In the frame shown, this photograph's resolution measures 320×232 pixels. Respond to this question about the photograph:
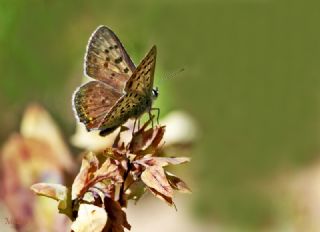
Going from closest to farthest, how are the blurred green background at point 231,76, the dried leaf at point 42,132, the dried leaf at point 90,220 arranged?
the dried leaf at point 90,220 → the dried leaf at point 42,132 → the blurred green background at point 231,76

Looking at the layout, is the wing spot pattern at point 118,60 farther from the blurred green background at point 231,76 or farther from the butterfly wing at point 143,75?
the blurred green background at point 231,76

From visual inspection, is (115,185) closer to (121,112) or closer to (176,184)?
(176,184)

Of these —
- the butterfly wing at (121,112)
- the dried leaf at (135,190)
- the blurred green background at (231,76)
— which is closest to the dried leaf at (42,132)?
the butterfly wing at (121,112)

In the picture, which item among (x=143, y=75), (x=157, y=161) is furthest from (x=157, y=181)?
(x=143, y=75)

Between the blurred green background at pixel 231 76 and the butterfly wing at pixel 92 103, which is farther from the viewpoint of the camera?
the blurred green background at pixel 231 76

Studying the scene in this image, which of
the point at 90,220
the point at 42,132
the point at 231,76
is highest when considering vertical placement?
the point at 231,76

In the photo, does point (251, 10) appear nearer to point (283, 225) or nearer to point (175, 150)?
point (283, 225)

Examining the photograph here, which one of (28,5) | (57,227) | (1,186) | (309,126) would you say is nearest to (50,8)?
(28,5)
